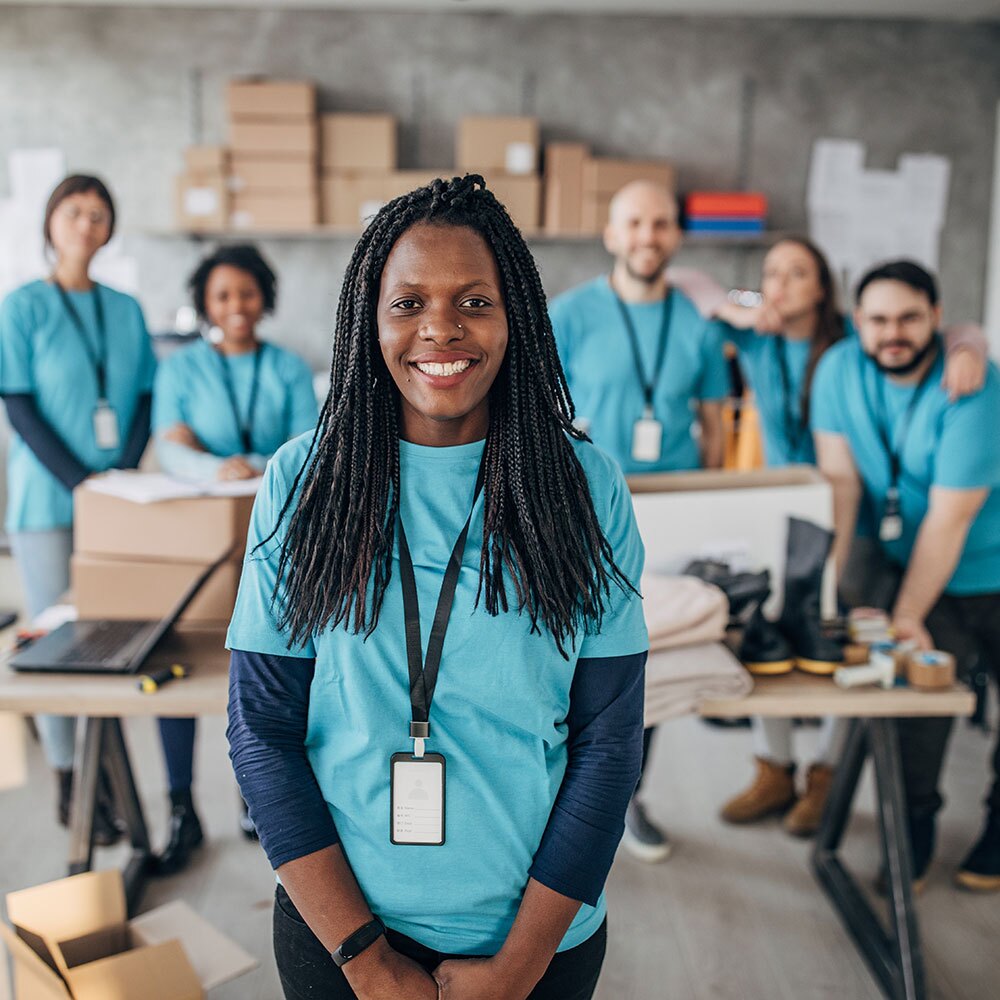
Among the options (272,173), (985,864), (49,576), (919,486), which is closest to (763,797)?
(985,864)

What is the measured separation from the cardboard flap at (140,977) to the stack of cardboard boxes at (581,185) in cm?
392

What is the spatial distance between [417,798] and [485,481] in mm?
361

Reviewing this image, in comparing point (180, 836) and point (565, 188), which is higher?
point (565, 188)

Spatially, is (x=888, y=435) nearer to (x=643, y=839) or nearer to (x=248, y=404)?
(x=643, y=839)

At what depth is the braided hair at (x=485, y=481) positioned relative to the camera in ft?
3.61

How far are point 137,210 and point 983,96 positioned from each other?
4.55 metres

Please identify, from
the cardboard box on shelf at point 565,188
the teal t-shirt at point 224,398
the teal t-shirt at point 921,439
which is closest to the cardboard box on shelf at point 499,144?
the cardboard box on shelf at point 565,188

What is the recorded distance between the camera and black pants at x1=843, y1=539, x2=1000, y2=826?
2.27 meters

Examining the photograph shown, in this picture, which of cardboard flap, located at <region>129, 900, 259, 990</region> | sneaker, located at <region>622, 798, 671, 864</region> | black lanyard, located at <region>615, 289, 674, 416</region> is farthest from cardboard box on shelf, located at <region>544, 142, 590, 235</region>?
cardboard flap, located at <region>129, 900, 259, 990</region>

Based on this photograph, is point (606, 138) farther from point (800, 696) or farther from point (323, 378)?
point (800, 696)

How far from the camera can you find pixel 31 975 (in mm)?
1512

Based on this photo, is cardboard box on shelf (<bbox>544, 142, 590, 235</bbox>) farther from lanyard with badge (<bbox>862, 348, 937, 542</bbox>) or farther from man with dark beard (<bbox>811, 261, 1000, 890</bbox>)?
lanyard with badge (<bbox>862, 348, 937, 542</bbox>)

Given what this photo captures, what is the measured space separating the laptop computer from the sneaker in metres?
1.26

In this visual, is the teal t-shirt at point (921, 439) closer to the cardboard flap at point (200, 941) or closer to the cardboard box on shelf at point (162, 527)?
the cardboard box on shelf at point (162, 527)
